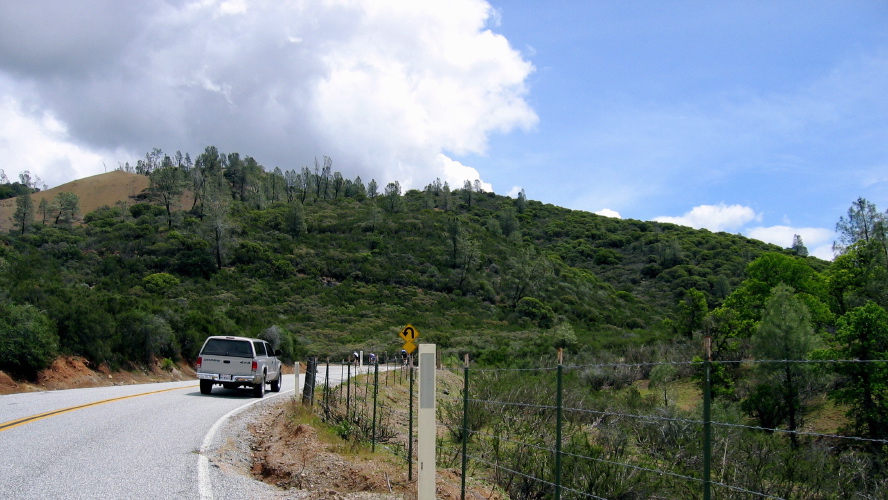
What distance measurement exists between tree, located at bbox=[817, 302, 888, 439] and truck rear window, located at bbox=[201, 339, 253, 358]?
17235 millimetres

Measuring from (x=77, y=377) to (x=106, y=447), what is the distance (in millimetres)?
15834

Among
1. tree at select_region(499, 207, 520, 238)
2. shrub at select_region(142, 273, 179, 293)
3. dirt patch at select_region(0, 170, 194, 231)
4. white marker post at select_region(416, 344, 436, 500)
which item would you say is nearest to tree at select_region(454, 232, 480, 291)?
tree at select_region(499, 207, 520, 238)

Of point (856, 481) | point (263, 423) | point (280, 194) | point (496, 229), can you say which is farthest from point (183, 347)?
point (280, 194)

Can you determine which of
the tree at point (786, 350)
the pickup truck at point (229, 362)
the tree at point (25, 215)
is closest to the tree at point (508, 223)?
the tree at point (25, 215)

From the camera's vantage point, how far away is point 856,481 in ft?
42.6

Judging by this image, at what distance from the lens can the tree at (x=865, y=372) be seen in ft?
58.9

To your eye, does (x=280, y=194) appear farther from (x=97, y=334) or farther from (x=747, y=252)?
(x=97, y=334)

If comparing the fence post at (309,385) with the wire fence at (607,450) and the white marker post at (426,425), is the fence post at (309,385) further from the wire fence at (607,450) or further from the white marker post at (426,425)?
the white marker post at (426,425)

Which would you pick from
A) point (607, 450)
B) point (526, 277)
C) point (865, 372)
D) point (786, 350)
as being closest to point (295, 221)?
point (526, 277)

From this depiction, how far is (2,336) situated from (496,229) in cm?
8644

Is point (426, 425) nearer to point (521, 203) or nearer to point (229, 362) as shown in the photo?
point (229, 362)

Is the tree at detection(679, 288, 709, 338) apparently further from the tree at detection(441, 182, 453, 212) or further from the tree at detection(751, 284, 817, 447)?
the tree at detection(441, 182, 453, 212)

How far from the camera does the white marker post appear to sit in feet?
22.0

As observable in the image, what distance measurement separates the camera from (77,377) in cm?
2270
